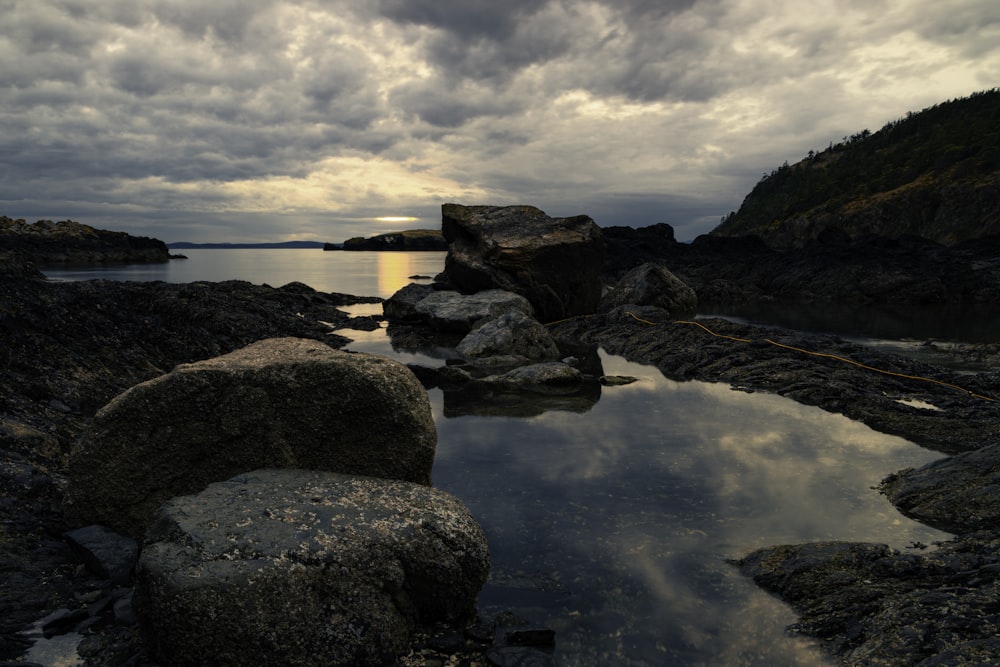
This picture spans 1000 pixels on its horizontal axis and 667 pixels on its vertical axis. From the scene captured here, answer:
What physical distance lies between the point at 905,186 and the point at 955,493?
78902 millimetres

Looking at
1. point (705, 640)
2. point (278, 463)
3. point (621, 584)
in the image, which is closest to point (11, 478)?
point (278, 463)

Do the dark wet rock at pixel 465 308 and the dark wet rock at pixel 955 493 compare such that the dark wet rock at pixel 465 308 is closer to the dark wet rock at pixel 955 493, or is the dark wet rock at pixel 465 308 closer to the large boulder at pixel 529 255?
the large boulder at pixel 529 255

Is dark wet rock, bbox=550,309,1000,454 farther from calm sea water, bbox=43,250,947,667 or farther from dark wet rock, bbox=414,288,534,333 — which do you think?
dark wet rock, bbox=414,288,534,333

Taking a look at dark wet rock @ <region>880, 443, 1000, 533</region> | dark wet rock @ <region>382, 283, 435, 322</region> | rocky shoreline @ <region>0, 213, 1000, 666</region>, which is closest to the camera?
rocky shoreline @ <region>0, 213, 1000, 666</region>

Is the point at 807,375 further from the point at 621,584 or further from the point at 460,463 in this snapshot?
the point at 621,584

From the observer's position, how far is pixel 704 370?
14.2 metres

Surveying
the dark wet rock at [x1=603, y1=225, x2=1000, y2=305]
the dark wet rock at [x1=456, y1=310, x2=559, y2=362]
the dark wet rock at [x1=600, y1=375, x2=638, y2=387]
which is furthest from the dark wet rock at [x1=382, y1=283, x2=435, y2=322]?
the dark wet rock at [x1=603, y1=225, x2=1000, y2=305]

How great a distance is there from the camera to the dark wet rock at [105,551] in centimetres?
502

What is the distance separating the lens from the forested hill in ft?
193

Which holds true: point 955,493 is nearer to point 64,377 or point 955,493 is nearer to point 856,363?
point 856,363

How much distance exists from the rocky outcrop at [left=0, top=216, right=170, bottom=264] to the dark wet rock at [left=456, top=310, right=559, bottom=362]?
3228 inches

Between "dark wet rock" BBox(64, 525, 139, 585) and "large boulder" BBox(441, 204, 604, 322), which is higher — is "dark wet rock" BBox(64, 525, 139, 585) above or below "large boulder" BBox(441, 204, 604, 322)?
below

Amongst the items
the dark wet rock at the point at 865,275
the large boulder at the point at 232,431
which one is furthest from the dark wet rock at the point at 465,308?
the dark wet rock at the point at 865,275

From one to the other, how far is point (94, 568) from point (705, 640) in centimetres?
500
